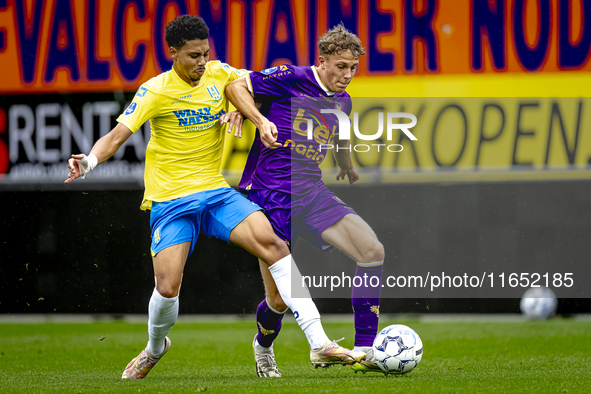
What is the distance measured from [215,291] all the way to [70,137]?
2.29 meters

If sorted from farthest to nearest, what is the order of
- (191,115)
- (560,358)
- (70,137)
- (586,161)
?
(70,137)
(586,161)
(560,358)
(191,115)

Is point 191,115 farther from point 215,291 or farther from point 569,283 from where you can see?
point 569,283

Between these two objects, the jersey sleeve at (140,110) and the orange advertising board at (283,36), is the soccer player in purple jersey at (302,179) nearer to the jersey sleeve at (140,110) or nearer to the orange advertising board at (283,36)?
the jersey sleeve at (140,110)

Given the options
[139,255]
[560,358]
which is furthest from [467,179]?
[139,255]

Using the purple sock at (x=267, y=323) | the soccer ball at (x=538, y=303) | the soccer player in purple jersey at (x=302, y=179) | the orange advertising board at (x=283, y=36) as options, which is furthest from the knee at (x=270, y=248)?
the soccer ball at (x=538, y=303)

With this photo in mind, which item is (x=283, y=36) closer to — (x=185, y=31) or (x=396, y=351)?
(x=185, y=31)

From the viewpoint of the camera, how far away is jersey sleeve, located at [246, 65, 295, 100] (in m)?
4.56

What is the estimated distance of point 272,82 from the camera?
4.58 m

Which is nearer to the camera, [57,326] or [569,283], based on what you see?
[569,283]

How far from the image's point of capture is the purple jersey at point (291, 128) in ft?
14.9

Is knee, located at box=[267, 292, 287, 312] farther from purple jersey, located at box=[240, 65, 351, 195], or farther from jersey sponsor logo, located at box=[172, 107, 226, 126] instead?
jersey sponsor logo, located at box=[172, 107, 226, 126]

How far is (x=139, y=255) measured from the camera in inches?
324

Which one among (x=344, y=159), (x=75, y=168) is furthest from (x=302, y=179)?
(x=75, y=168)

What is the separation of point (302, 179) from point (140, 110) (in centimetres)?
102
